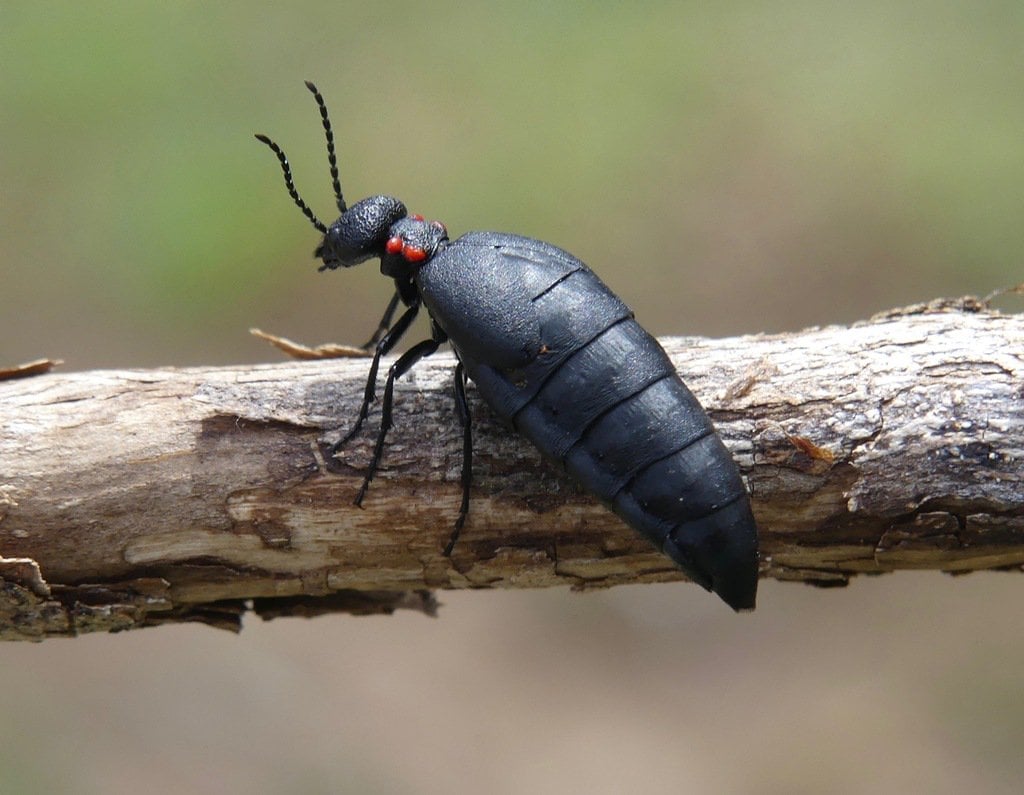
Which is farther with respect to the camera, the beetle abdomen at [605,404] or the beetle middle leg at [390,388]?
the beetle middle leg at [390,388]

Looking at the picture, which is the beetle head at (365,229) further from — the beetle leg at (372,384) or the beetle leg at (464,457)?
the beetle leg at (464,457)

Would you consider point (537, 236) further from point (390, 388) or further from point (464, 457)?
point (464, 457)

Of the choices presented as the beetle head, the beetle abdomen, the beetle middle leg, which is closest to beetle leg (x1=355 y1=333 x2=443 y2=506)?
the beetle middle leg

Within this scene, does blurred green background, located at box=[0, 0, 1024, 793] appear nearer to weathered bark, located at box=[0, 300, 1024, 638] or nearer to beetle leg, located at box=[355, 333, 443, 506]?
weathered bark, located at box=[0, 300, 1024, 638]

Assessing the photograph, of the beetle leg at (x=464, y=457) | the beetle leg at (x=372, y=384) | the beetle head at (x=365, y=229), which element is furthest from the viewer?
the beetle head at (x=365, y=229)

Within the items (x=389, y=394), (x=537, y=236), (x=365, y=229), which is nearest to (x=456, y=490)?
(x=389, y=394)

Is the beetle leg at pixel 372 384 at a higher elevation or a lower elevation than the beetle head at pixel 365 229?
lower

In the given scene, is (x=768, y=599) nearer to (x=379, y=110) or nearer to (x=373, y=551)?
(x=373, y=551)

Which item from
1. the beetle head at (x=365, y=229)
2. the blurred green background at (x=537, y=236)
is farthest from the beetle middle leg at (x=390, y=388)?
the blurred green background at (x=537, y=236)
